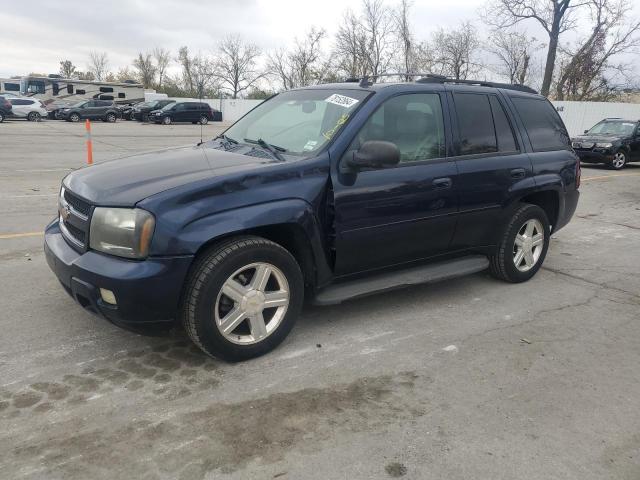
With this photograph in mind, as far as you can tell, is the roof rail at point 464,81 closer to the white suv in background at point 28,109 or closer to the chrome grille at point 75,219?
the chrome grille at point 75,219

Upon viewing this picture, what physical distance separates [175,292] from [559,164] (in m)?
4.04

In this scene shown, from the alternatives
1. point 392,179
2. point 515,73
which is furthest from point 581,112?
point 392,179

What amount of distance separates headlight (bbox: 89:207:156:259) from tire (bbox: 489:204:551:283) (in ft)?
10.7

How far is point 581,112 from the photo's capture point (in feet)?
107

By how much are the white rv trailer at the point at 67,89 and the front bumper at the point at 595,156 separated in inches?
1462

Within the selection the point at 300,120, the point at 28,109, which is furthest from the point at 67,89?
the point at 300,120

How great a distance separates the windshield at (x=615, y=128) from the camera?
17.6m

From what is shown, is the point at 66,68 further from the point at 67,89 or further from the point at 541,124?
the point at 541,124

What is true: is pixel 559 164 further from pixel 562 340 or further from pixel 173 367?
pixel 173 367

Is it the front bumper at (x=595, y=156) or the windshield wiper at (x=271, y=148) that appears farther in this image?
the front bumper at (x=595, y=156)

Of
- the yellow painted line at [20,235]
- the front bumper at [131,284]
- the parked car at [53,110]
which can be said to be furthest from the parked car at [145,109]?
the front bumper at [131,284]

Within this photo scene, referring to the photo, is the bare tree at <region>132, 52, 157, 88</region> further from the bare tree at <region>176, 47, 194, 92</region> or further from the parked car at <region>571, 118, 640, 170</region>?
the parked car at <region>571, 118, 640, 170</region>

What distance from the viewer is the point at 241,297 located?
11.1ft

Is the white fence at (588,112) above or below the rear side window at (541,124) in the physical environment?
above
